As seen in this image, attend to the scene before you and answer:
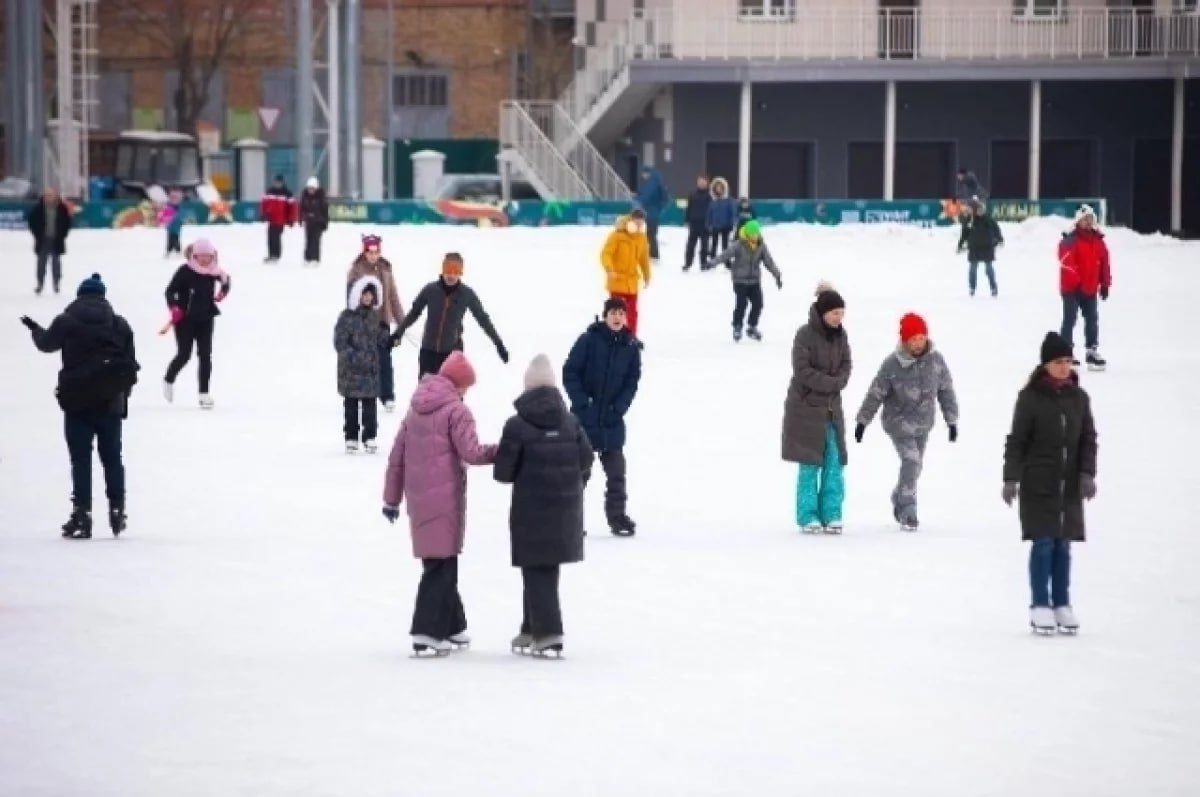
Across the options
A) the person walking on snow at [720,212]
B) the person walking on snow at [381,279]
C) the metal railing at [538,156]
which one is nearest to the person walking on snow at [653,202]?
the person walking on snow at [720,212]

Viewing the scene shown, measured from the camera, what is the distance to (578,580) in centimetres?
1386

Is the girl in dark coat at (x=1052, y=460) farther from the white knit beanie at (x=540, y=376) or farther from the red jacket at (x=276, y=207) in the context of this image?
the red jacket at (x=276, y=207)

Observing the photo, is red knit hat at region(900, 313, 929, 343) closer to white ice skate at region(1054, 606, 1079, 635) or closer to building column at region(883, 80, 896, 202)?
white ice skate at region(1054, 606, 1079, 635)

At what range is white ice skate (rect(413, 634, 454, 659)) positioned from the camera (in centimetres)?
1148

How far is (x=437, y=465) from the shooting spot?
A: 37.1ft

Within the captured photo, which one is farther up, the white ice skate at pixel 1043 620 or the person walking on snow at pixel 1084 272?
the person walking on snow at pixel 1084 272

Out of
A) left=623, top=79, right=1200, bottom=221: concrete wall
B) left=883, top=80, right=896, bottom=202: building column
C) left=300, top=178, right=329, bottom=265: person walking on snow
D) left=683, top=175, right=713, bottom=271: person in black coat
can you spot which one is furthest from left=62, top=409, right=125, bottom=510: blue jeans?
left=623, top=79, right=1200, bottom=221: concrete wall

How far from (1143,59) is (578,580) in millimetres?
41356

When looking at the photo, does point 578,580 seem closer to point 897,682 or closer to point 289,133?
point 897,682

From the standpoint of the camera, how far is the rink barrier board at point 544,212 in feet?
155

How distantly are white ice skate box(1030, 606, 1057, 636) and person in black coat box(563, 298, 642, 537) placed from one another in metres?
3.61

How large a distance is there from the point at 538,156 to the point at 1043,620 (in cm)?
4507

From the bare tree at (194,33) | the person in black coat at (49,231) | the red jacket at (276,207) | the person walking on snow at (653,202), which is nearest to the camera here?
the person in black coat at (49,231)

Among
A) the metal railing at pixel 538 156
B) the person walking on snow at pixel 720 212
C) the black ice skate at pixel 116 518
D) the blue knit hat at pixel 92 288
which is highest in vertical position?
the metal railing at pixel 538 156
